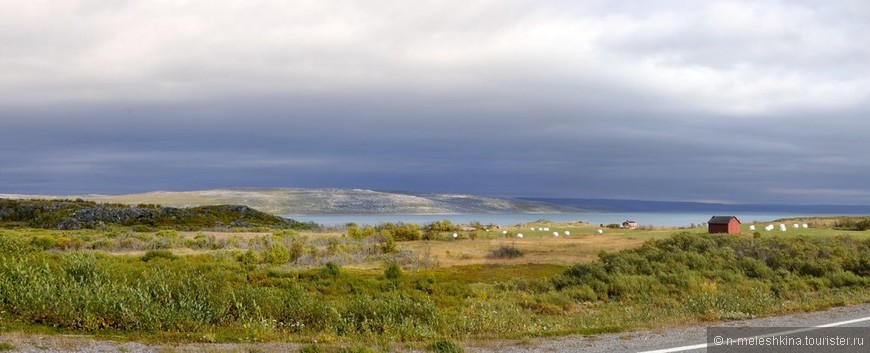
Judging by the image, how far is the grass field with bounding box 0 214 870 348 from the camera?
13.9m

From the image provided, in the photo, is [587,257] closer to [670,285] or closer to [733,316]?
[670,285]

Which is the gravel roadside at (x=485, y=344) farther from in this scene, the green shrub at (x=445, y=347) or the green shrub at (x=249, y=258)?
the green shrub at (x=249, y=258)

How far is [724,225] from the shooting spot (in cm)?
6162

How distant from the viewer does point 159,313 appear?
47.0 feet

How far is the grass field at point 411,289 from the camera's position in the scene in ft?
45.5

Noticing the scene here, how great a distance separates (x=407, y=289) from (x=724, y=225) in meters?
40.5

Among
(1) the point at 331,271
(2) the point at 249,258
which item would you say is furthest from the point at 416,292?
(2) the point at 249,258

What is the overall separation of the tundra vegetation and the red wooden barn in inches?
402

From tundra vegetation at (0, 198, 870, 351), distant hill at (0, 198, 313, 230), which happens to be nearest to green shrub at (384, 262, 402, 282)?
tundra vegetation at (0, 198, 870, 351)

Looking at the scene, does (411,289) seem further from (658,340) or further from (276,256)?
(658,340)

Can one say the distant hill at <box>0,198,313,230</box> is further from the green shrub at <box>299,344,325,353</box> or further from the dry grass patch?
the green shrub at <box>299,344,325,353</box>

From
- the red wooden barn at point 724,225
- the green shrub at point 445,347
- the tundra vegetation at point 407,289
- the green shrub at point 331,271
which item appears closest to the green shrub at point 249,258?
the tundra vegetation at point 407,289

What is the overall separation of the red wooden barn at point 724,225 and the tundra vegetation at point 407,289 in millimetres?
10222

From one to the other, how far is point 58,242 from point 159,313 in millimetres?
39736
